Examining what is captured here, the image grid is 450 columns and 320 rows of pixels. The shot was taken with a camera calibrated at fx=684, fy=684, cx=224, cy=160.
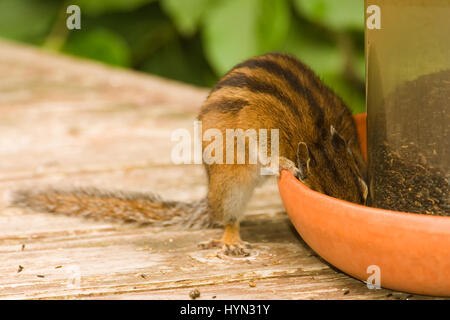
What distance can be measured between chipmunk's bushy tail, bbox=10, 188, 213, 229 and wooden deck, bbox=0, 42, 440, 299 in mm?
30

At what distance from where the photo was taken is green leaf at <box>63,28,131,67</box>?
4.17 m

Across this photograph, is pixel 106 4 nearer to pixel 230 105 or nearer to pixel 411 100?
pixel 230 105

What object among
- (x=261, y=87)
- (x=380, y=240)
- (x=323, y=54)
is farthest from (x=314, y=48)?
(x=380, y=240)

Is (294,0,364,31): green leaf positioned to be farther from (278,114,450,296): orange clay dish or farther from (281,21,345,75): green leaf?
(278,114,450,296): orange clay dish

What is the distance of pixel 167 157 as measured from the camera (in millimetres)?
2680

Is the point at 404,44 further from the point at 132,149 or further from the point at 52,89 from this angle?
the point at 52,89

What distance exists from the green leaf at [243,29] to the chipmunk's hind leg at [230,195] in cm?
168

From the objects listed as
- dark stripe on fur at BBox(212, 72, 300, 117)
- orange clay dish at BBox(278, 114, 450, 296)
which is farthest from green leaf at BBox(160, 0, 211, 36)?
orange clay dish at BBox(278, 114, 450, 296)

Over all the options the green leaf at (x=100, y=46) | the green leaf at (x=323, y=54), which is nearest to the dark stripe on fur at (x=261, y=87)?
the green leaf at (x=323, y=54)

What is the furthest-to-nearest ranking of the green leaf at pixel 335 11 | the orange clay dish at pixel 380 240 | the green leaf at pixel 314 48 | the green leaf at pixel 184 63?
1. the green leaf at pixel 184 63
2. the green leaf at pixel 314 48
3. the green leaf at pixel 335 11
4. the orange clay dish at pixel 380 240

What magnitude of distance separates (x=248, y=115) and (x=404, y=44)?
46 centimetres

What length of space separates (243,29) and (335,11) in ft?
1.57

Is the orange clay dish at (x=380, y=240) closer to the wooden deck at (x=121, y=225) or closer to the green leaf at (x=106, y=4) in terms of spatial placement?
the wooden deck at (x=121, y=225)

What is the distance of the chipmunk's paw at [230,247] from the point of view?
1.81 metres
